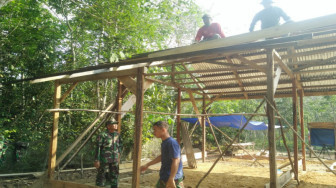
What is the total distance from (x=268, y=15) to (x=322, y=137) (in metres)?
10.2

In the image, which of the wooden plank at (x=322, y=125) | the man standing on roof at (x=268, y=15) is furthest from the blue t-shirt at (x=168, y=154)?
the wooden plank at (x=322, y=125)

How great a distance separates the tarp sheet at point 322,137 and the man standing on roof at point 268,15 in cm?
979

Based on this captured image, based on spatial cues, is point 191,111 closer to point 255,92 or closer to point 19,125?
point 255,92

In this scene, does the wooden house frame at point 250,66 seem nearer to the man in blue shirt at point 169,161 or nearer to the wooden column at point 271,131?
the wooden column at point 271,131

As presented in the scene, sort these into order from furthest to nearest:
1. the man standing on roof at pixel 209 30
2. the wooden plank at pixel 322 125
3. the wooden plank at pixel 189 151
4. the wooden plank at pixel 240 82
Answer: the wooden plank at pixel 322 125 < the wooden plank at pixel 189 151 < the wooden plank at pixel 240 82 < the man standing on roof at pixel 209 30

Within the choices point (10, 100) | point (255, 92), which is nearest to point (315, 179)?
point (255, 92)

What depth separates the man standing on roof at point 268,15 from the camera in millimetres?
5597

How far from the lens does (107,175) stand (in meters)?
5.09

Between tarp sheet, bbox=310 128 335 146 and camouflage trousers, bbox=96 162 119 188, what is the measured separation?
1204cm

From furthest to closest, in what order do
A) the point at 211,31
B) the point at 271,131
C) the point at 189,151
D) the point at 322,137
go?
the point at 322,137
the point at 189,151
the point at 211,31
the point at 271,131

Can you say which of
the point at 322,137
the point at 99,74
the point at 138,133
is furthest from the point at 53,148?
the point at 322,137

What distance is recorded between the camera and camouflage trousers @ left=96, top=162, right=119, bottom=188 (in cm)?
502

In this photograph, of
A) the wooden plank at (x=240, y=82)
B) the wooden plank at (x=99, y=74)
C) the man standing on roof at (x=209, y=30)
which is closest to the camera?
the wooden plank at (x=99, y=74)

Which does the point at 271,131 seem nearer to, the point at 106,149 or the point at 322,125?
the point at 106,149
